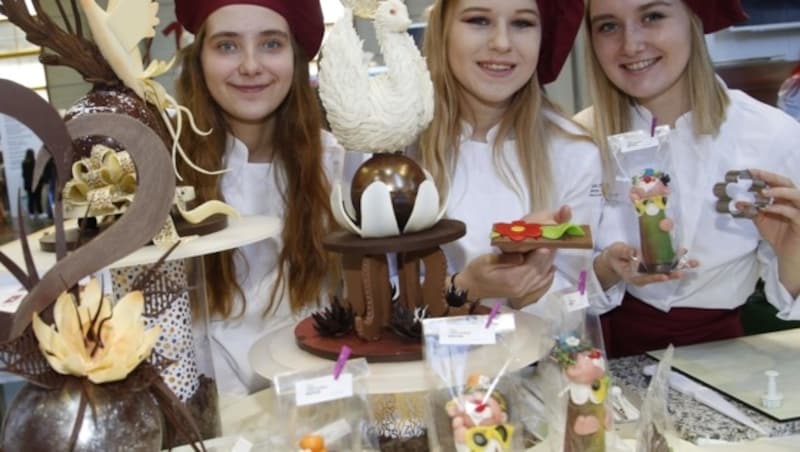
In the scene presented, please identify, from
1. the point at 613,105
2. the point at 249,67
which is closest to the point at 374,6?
the point at 249,67

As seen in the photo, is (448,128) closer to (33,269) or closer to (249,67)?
(249,67)

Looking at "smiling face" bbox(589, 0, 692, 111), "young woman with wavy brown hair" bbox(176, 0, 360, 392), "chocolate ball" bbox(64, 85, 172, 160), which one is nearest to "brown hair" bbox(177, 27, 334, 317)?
"young woman with wavy brown hair" bbox(176, 0, 360, 392)

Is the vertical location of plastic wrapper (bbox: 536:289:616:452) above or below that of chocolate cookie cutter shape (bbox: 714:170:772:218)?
below

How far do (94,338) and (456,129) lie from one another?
1251 millimetres

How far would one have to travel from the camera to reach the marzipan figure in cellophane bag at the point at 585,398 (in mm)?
1124

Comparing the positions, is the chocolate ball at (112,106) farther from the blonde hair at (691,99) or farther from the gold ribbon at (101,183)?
the blonde hair at (691,99)

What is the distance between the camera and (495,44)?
1.77m

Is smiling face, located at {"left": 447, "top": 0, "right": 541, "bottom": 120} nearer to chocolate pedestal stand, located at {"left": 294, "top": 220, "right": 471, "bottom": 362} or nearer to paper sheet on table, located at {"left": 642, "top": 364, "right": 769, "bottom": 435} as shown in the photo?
chocolate pedestal stand, located at {"left": 294, "top": 220, "right": 471, "bottom": 362}

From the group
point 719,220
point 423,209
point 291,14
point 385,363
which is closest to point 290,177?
point 291,14

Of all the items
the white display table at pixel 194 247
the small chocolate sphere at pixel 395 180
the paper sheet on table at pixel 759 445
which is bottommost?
the paper sheet on table at pixel 759 445

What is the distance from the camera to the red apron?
2.00 metres

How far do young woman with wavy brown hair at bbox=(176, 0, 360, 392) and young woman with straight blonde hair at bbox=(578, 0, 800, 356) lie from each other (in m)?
0.71

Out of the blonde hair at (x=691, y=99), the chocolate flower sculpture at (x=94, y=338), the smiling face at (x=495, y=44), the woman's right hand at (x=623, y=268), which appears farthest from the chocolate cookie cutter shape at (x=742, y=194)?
the chocolate flower sculpture at (x=94, y=338)

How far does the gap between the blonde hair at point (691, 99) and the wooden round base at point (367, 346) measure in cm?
90
